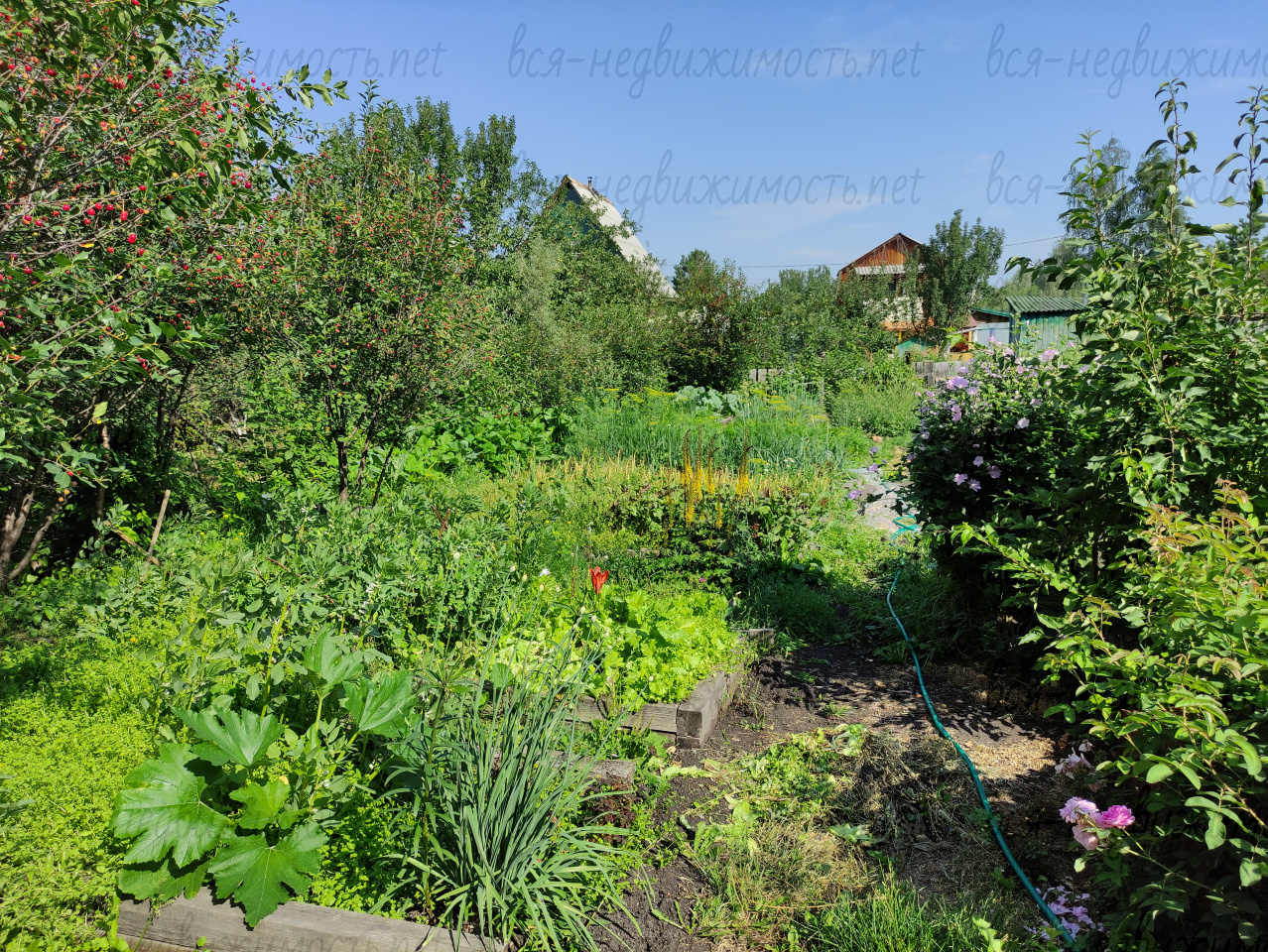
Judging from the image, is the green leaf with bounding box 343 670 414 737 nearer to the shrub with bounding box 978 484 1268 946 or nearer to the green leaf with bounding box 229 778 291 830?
the green leaf with bounding box 229 778 291 830

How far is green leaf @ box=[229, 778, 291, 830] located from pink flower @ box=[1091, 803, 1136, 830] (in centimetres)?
230

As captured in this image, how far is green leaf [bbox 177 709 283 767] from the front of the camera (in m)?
2.05

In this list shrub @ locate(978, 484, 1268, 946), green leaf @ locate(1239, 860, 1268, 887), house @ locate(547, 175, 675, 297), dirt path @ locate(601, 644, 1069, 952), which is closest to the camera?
green leaf @ locate(1239, 860, 1268, 887)

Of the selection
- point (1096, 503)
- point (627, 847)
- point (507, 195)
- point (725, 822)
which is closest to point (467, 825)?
point (627, 847)

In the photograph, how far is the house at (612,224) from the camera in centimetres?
2058

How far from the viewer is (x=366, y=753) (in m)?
2.65

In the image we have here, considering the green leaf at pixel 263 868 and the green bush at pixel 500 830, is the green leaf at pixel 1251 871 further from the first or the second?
the green leaf at pixel 263 868

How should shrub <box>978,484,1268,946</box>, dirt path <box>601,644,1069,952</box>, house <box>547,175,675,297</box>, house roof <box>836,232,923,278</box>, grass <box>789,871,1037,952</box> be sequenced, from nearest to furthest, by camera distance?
shrub <box>978,484,1268,946</box> → grass <box>789,871,1037,952</box> → dirt path <box>601,644,1069,952</box> → house <box>547,175,675,297</box> → house roof <box>836,232,923,278</box>

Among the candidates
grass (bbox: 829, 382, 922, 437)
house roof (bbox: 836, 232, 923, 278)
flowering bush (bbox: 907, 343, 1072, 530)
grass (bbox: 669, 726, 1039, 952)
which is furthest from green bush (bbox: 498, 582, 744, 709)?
house roof (bbox: 836, 232, 923, 278)

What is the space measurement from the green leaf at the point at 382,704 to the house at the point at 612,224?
18313 millimetres

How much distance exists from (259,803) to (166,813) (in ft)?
0.78

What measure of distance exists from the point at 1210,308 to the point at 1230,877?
2.14 m

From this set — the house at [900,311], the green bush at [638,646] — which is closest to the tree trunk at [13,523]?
the green bush at [638,646]

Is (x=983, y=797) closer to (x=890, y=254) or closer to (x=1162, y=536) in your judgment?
(x=1162, y=536)
